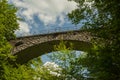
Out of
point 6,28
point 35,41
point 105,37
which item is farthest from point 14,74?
point 105,37

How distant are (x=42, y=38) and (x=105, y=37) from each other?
20.0 m

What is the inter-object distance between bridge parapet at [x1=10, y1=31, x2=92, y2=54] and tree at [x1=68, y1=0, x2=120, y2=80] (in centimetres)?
1578

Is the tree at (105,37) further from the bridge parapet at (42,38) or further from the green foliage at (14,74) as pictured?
the bridge parapet at (42,38)

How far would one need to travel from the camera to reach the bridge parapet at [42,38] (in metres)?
29.1

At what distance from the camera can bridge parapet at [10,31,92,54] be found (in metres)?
29.1

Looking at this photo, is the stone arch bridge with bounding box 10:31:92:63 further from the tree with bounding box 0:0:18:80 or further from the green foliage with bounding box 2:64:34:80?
the green foliage with bounding box 2:64:34:80

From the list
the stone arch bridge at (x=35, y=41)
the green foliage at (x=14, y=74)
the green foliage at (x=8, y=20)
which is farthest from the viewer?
the stone arch bridge at (x=35, y=41)

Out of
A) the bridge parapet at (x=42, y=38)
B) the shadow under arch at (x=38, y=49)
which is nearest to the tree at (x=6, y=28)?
the bridge parapet at (x=42, y=38)

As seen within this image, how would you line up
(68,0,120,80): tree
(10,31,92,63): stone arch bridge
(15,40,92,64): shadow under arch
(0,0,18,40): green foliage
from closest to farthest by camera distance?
1. (68,0,120,80): tree
2. (0,0,18,40): green foliage
3. (10,31,92,63): stone arch bridge
4. (15,40,92,64): shadow under arch

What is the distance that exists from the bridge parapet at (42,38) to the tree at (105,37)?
51.8 feet

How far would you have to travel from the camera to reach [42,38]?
1228 inches

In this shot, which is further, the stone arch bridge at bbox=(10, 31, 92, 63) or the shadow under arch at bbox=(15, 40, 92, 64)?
the shadow under arch at bbox=(15, 40, 92, 64)

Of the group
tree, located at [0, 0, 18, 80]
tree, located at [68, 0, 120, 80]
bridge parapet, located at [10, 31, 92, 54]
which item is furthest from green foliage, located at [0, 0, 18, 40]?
tree, located at [68, 0, 120, 80]

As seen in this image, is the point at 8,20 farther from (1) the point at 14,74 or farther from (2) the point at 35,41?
(1) the point at 14,74
